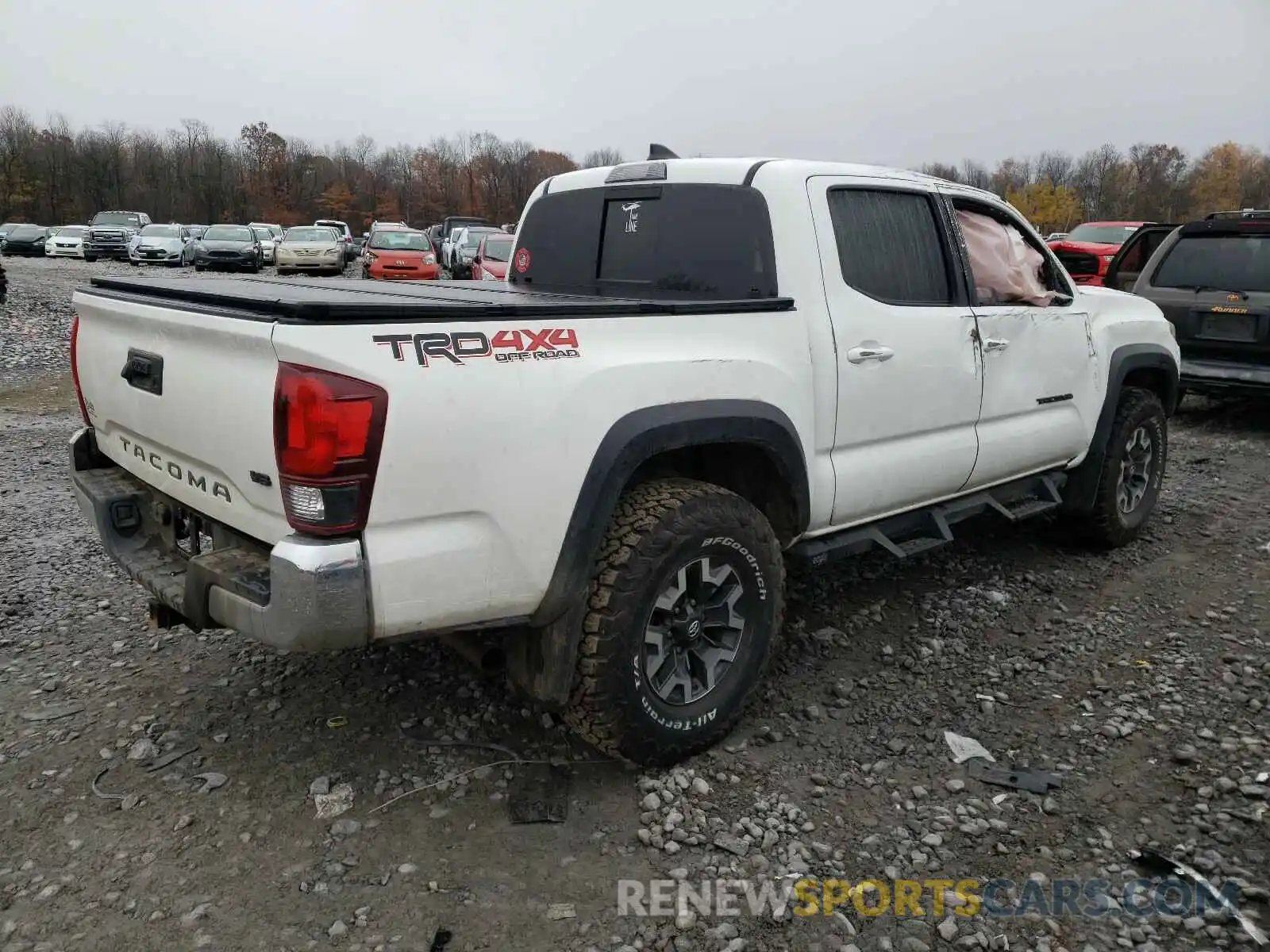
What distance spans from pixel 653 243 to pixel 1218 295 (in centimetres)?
673

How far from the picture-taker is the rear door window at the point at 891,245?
142 inches

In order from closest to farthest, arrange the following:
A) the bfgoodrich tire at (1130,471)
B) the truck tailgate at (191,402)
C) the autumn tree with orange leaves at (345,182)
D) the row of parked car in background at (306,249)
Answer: the truck tailgate at (191,402) → the bfgoodrich tire at (1130,471) → the row of parked car in background at (306,249) → the autumn tree with orange leaves at (345,182)

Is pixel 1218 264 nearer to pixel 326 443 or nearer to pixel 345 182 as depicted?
pixel 326 443

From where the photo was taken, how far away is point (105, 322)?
3.23 metres

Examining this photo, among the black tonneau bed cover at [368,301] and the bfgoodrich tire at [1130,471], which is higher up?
the black tonneau bed cover at [368,301]

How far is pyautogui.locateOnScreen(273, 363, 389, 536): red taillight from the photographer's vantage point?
2.28 meters

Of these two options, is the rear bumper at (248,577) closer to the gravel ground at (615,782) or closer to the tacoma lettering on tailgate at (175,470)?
the tacoma lettering on tailgate at (175,470)

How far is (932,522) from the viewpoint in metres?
4.08

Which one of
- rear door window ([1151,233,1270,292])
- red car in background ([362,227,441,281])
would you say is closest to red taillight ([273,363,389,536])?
rear door window ([1151,233,1270,292])

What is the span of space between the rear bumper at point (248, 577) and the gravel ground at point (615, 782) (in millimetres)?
649

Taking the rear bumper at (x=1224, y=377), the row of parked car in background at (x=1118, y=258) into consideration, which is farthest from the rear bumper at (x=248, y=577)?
the rear bumper at (x=1224, y=377)

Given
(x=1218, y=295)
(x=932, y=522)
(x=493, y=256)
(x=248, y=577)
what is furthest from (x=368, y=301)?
(x=493, y=256)

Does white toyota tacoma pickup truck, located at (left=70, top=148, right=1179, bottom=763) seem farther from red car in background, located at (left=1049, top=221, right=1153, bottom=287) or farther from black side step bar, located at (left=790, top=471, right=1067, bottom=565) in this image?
red car in background, located at (left=1049, top=221, right=1153, bottom=287)

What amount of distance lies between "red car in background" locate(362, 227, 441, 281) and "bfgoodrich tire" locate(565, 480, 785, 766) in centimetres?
2014
